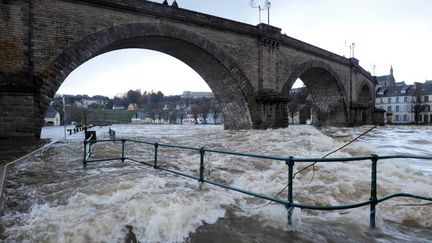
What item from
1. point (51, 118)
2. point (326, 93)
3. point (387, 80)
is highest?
point (387, 80)

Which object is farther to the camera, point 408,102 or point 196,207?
point 408,102

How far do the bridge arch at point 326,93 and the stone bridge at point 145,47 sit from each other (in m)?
1.19

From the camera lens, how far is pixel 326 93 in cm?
3738

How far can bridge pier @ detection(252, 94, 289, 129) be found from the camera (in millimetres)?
22344

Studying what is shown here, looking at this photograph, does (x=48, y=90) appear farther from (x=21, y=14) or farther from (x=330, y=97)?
(x=330, y=97)

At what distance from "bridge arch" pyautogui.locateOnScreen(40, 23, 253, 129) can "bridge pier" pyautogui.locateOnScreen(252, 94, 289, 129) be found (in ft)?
1.98

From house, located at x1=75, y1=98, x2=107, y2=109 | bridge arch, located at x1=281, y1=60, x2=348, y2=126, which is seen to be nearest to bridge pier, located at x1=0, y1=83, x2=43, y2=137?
bridge arch, located at x1=281, y1=60, x2=348, y2=126

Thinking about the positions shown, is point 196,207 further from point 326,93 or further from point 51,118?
point 51,118

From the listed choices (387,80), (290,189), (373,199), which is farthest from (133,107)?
(373,199)

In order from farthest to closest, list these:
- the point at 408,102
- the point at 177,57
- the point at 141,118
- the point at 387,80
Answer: the point at 141,118
the point at 387,80
the point at 408,102
the point at 177,57

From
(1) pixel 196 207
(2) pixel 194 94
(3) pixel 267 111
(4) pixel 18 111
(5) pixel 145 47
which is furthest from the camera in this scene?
(2) pixel 194 94

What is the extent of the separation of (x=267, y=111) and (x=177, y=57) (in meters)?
6.95

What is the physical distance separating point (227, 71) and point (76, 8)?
375 inches

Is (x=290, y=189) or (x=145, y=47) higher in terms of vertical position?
(x=145, y=47)
